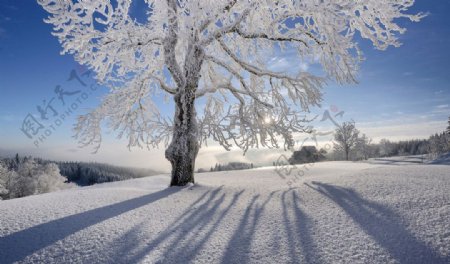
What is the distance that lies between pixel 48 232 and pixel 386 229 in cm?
497

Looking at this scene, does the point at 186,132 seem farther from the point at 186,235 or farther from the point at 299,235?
the point at 299,235

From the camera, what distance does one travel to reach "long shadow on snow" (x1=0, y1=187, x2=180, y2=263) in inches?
141

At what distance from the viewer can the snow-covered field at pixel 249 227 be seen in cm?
334

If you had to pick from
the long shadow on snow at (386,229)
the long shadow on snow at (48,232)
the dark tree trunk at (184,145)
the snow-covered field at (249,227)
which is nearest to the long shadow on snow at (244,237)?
the snow-covered field at (249,227)

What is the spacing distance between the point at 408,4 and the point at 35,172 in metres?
34.7

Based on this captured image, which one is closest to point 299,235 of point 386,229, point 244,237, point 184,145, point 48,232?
point 244,237

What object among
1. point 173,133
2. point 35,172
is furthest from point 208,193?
point 35,172

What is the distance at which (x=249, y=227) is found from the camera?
4316 millimetres

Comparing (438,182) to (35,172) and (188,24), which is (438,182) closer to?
(188,24)

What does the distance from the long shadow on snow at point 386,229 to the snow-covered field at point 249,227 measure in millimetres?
13

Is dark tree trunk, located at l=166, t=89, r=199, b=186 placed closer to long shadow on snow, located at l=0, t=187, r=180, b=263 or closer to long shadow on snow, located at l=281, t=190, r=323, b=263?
long shadow on snow, located at l=0, t=187, r=180, b=263

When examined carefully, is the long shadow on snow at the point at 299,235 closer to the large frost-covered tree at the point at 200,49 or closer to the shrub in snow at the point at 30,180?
the large frost-covered tree at the point at 200,49

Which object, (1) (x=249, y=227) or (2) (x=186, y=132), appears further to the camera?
(2) (x=186, y=132)

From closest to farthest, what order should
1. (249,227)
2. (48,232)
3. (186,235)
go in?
(186,235) → (48,232) → (249,227)
